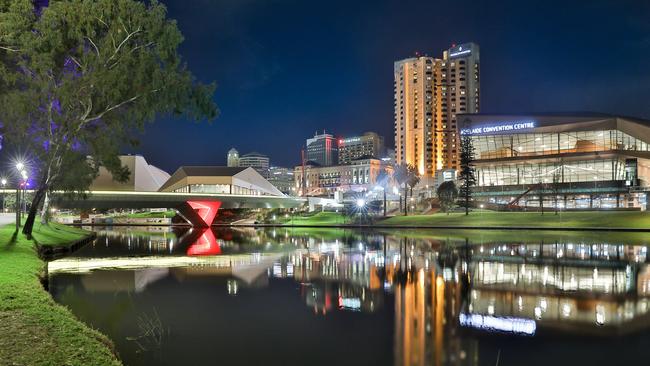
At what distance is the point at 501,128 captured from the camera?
127062 millimetres

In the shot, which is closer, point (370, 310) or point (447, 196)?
point (370, 310)

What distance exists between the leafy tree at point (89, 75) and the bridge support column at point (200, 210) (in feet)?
210

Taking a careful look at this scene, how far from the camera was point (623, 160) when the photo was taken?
110 meters

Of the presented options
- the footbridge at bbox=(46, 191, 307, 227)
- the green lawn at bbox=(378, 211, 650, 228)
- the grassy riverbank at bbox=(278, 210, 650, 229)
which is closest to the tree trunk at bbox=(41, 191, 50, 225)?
the footbridge at bbox=(46, 191, 307, 227)

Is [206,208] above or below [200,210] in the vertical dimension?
above

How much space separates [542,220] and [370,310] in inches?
2764

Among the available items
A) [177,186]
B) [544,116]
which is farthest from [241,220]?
[544,116]

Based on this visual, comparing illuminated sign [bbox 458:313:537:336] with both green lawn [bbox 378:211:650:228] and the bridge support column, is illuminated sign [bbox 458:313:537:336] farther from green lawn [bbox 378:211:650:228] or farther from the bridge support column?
the bridge support column

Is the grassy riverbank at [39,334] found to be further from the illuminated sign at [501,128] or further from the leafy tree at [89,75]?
the illuminated sign at [501,128]

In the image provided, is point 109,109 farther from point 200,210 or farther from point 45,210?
point 200,210

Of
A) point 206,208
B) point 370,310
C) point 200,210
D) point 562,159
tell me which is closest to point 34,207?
point 370,310

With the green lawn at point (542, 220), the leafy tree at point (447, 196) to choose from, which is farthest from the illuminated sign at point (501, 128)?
the green lawn at point (542, 220)

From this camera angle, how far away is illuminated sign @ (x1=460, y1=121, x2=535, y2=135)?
122963 mm

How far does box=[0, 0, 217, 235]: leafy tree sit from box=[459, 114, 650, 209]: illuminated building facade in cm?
8624
